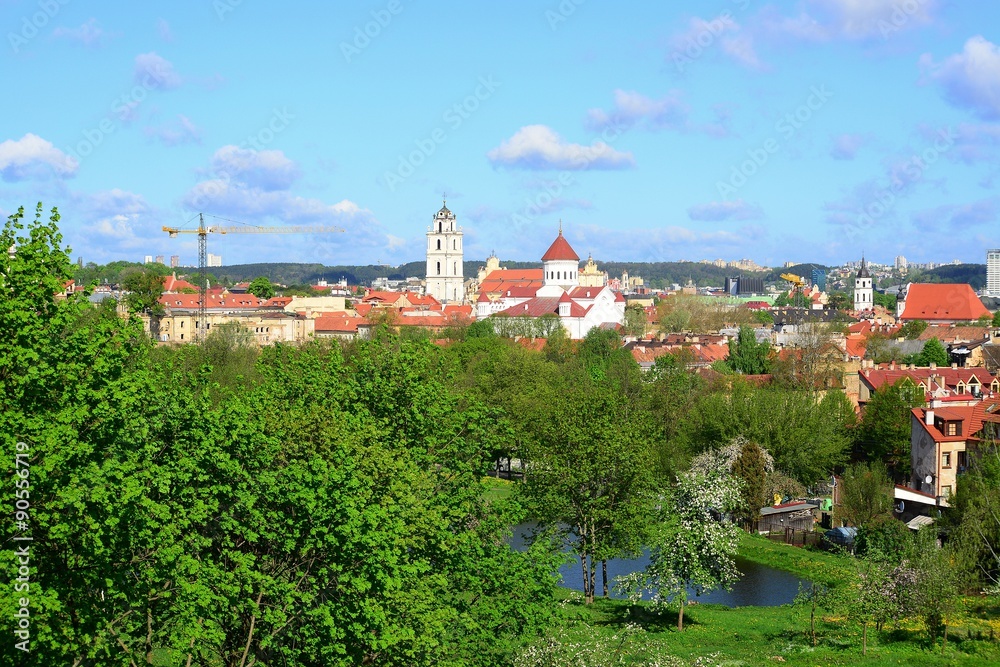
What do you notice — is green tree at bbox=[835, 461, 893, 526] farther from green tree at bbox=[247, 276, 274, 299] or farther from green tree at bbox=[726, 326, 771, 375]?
green tree at bbox=[247, 276, 274, 299]

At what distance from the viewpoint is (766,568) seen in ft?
120

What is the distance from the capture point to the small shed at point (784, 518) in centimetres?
4162

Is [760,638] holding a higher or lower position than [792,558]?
higher

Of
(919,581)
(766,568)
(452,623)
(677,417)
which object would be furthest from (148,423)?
(677,417)

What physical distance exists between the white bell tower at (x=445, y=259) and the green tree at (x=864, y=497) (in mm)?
134442

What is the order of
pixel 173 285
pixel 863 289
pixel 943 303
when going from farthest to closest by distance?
pixel 863 289 < pixel 173 285 < pixel 943 303

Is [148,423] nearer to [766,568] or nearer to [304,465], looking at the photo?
[304,465]

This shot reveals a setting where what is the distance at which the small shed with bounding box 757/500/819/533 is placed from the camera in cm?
4162

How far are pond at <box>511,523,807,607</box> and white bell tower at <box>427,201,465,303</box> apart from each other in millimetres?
137339

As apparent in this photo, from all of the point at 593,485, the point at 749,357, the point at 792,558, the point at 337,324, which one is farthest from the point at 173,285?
the point at 593,485

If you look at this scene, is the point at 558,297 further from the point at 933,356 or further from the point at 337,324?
the point at 933,356

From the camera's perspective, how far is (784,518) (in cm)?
4206

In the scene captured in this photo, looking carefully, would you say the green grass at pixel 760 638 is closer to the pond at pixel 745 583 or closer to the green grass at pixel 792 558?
the pond at pixel 745 583

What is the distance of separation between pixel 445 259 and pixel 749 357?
106 m
